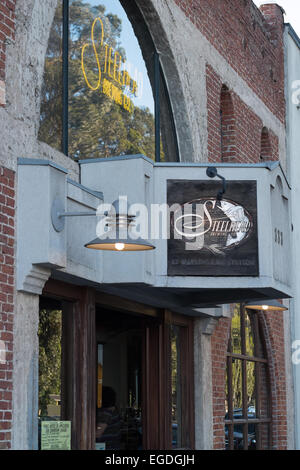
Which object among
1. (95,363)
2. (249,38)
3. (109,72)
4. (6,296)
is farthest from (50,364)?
(249,38)

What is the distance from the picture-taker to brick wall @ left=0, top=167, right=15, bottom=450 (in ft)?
21.7

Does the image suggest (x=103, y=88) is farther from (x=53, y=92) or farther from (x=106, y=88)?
(x=53, y=92)

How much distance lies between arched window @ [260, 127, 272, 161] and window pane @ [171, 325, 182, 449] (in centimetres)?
493

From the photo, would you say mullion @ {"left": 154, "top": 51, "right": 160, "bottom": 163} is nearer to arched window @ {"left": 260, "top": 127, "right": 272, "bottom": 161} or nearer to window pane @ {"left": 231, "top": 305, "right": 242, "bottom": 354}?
window pane @ {"left": 231, "top": 305, "right": 242, "bottom": 354}

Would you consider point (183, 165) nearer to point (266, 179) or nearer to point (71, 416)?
point (266, 179)

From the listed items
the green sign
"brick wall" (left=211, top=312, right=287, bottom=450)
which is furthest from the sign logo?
"brick wall" (left=211, top=312, right=287, bottom=450)

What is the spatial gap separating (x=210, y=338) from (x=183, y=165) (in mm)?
3301

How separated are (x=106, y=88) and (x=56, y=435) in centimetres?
358

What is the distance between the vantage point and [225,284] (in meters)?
8.80

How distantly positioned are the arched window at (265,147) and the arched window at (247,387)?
9.18 ft

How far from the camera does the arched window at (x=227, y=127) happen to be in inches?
498

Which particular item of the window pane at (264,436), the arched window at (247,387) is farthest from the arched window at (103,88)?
the window pane at (264,436)

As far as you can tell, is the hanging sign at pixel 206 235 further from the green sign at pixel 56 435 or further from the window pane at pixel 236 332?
the window pane at pixel 236 332
